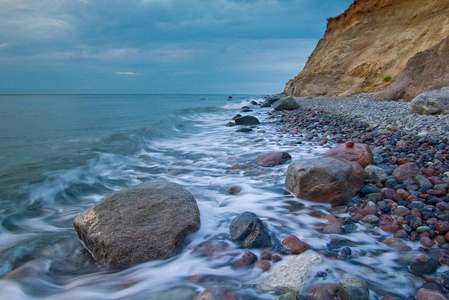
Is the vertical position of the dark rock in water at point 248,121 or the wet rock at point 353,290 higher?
the dark rock in water at point 248,121

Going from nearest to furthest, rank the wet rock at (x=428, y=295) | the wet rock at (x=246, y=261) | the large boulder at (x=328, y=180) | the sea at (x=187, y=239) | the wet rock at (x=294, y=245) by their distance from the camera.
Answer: the wet rock at (x=428, y=295) → the sea at (x=187, y=239) → the wet rock at (x=246, y=261) → the wet rock at (x=294, y=245) → the large boulder at (x=328, y=180)

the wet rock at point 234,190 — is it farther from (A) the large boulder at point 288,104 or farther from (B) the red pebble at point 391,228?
(A) the large boulder at point 288,104

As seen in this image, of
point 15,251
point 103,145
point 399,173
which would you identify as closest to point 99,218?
point 15,251

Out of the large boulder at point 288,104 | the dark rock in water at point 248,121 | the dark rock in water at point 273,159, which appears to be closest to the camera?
the dark rock in water at point 273,159

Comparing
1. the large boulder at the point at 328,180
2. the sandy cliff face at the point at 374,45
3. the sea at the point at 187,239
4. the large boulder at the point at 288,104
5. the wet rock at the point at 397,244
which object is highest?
the sandy cliff face at the point at 374,45

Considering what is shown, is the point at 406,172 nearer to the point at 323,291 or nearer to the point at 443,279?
the point at 443,279

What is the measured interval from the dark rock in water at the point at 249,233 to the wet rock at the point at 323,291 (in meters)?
0.64

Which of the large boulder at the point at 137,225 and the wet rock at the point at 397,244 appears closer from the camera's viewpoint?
the wet rock at the point at 397,244

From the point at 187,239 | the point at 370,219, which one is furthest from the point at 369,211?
the point at 187,239

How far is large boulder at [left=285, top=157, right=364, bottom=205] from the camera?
3205 mm

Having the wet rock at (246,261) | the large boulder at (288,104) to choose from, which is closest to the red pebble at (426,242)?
the wet rock at (246,261)

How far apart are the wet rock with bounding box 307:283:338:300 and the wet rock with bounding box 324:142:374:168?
99.9 inches

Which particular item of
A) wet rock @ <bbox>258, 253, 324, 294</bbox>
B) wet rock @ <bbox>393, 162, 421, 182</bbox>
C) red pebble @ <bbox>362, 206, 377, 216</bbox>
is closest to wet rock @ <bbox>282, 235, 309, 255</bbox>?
wet rock @ <bbox>258, 253, 324, 294</bbox>

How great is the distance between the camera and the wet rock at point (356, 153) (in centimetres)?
403
